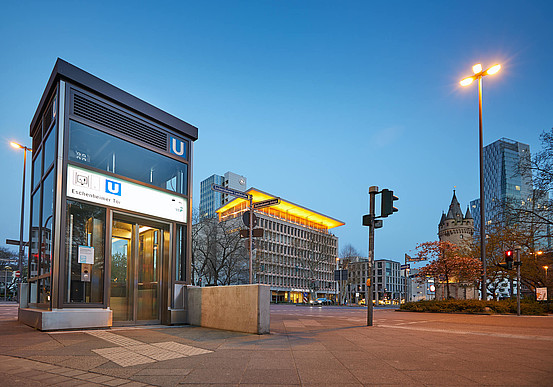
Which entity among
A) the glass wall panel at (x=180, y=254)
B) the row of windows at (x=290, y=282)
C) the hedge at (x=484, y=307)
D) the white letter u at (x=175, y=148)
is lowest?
the row of windows at (x=290, y=282)

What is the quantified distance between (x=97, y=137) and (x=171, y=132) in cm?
286

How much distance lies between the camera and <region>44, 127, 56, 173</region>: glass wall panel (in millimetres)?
12000

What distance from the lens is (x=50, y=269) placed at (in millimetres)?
11008

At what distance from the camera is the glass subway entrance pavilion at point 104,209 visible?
444 inches

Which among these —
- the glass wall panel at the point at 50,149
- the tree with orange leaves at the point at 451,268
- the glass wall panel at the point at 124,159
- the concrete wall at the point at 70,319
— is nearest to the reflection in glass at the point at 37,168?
the glass wall panel at the point at 50,149

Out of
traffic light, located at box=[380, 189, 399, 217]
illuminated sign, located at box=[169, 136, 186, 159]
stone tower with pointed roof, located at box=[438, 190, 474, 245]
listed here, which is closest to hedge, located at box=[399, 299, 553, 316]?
traffic light, located at box=[380, 189, 399, 217]

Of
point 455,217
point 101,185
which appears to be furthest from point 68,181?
point 455,217

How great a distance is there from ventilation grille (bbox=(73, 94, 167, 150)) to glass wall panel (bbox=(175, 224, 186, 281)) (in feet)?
9.57

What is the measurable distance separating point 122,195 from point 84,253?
2.08 meters

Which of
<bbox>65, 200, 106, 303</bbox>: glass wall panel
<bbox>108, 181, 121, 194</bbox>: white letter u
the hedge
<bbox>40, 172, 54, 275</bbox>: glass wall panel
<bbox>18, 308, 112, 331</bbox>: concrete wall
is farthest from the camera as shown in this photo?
the hedge

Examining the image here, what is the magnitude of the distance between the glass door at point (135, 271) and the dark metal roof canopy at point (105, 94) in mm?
3522

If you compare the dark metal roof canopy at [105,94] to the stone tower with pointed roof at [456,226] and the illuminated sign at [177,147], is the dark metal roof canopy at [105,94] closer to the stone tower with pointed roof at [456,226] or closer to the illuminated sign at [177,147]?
the illuminated sign at [177,147]

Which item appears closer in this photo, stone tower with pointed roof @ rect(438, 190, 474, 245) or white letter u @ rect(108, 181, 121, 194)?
white letter u @ rect(108, 181, 121, 194)

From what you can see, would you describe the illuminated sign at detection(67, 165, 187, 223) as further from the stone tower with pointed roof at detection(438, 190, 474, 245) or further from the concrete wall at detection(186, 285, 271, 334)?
the stone tower with pointed roof at detection(438, 190, 474, 245)
